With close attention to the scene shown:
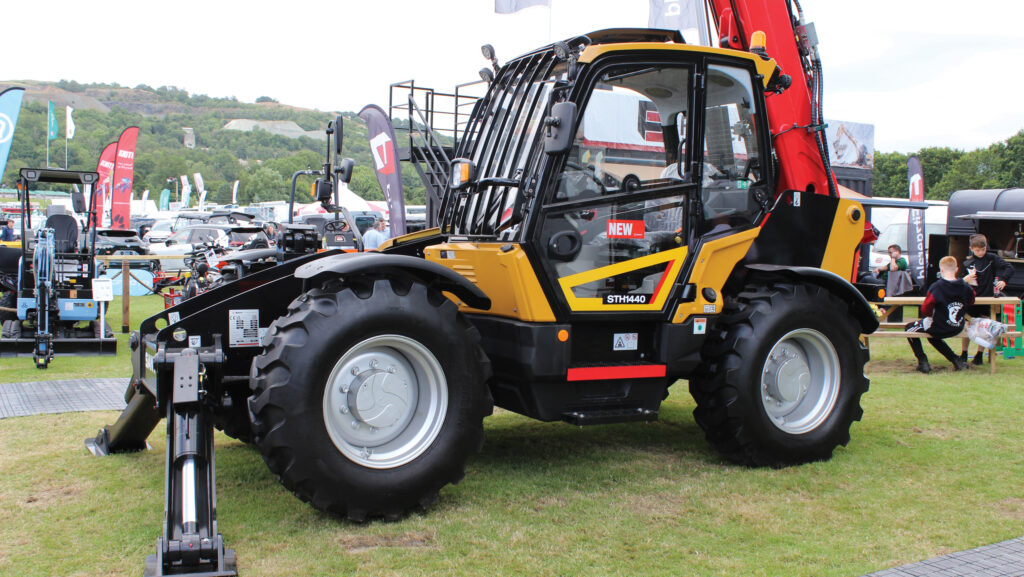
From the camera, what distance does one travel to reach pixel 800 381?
5.82 m

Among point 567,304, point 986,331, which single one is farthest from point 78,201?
point 986,331

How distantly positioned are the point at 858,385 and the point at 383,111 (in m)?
10.5

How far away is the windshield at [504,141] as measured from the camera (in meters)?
5.15

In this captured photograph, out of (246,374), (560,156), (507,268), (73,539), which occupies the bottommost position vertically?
(73,539)

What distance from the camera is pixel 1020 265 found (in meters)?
15.6

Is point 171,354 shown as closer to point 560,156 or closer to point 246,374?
point 246,374

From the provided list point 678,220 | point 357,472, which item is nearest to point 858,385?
point 678,220

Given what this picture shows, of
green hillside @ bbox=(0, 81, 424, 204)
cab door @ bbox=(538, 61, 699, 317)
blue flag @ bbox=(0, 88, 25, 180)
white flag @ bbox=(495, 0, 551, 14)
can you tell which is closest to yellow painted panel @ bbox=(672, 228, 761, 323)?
cab door @ bbox=(538, 61, 699, 317)

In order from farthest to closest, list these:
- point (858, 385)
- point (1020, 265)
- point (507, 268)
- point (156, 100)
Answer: point (156, 100), point (1020, 265), point (858, 385), point (507, 268)

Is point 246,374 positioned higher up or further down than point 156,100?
further down

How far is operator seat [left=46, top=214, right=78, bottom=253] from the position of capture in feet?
39.3

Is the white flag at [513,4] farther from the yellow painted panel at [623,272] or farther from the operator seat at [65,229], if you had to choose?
the operator seat at [65,229]

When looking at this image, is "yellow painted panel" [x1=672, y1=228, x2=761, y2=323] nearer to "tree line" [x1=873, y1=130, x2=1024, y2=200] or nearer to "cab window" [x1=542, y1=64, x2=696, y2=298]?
"cab window" [x1=542, y1=64, x2=696, y2=298]

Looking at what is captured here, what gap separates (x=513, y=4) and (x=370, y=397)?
753 centimetres
